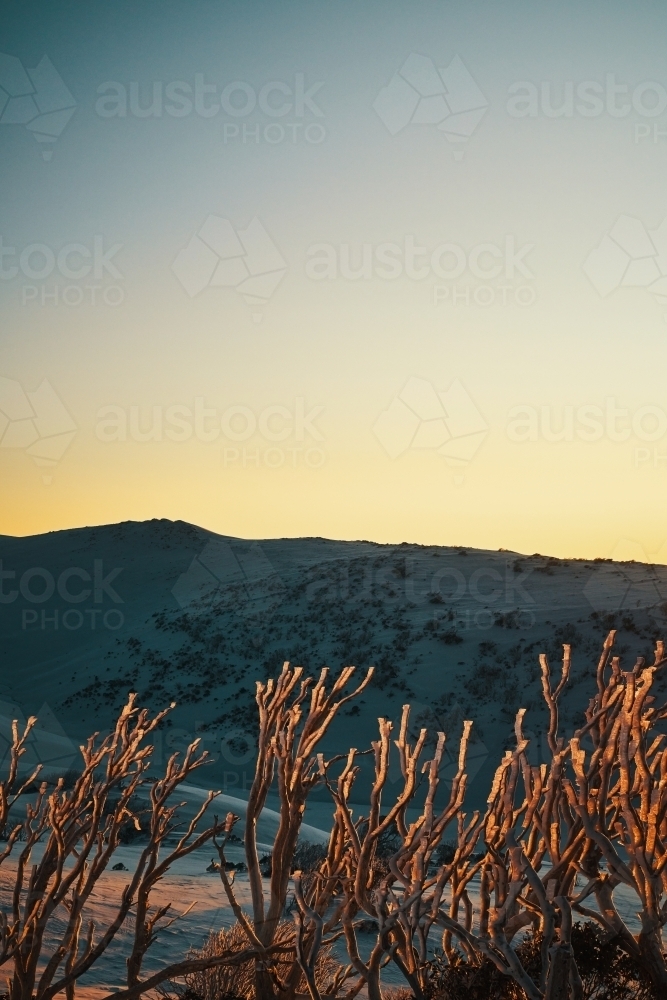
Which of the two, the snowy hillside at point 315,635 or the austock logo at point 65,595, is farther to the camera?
the austock logo at point 65,595

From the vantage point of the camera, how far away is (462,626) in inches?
1019

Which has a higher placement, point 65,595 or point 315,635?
point 315,635

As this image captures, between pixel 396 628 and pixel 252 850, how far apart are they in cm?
2437

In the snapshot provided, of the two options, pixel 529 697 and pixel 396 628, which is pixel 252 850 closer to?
pixel 529 697

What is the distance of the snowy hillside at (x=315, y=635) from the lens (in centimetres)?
2122

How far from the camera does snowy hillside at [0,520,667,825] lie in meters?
21.2

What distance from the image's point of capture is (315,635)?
94.0 feet

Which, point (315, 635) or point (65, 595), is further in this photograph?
point (65, 595)

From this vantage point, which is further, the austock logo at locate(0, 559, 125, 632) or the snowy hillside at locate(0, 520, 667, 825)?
the austock logo at locate(0, 559, 125, 632)

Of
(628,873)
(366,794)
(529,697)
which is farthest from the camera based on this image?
A: (529,697)

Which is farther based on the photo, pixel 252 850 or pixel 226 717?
pixel 226 717

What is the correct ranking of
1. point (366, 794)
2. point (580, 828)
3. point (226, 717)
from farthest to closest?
point (226, 717) → point (366, 794) → point (580, 828)

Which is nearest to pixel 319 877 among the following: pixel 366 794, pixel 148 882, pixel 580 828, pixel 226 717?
pixel 148 882

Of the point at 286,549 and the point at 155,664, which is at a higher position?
the point at 286,549
